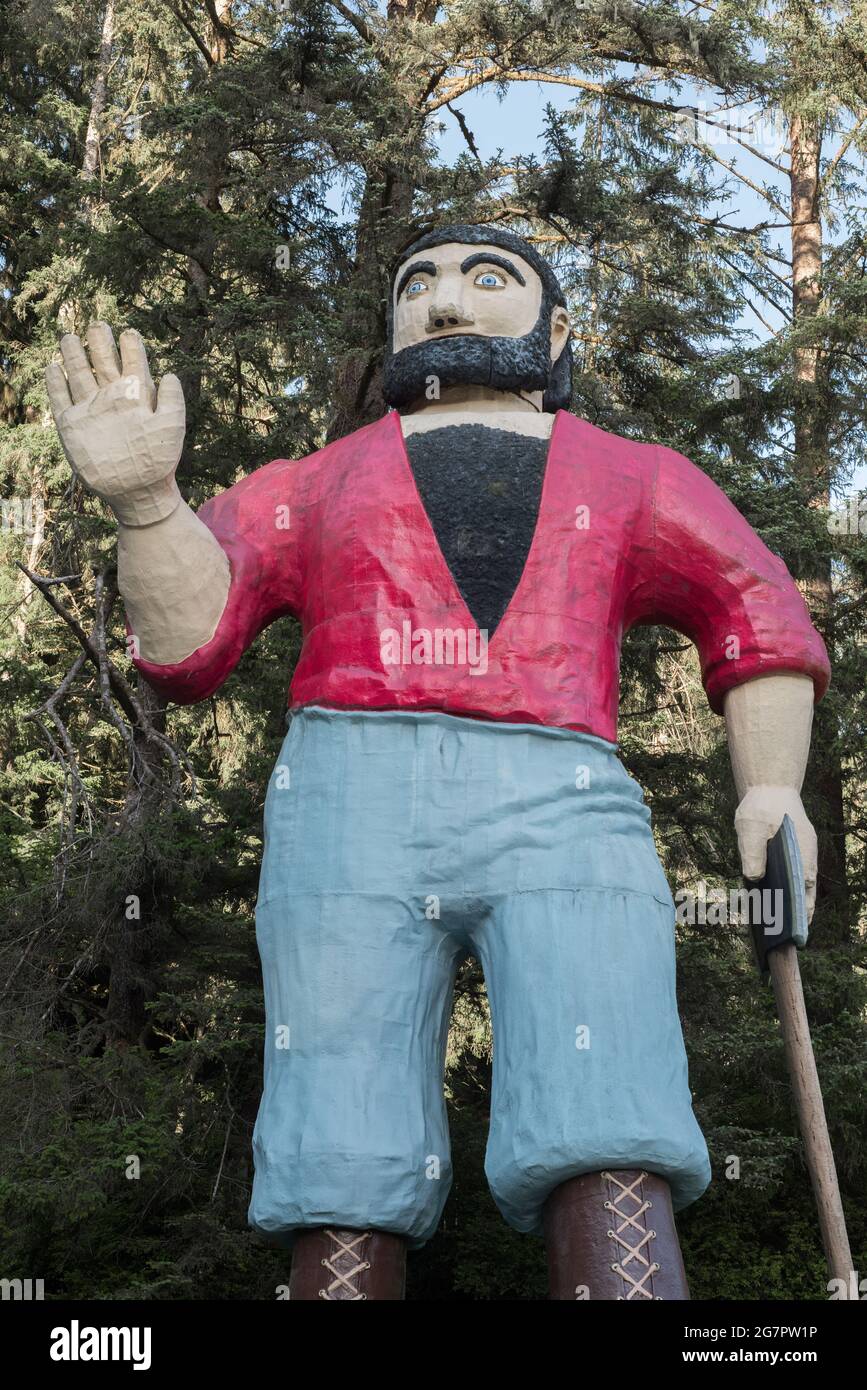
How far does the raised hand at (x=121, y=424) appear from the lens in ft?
11.0

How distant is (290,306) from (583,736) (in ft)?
14.6

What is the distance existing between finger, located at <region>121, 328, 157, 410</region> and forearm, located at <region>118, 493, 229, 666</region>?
0.81 ft

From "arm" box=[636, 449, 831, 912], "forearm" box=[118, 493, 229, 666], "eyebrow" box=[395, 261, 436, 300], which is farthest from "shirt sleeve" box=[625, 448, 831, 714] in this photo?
"forearm" box=[118, 493, 229, 666]

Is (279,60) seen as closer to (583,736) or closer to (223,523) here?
(223,523)

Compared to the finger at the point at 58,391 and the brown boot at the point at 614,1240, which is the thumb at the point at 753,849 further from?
the finger at the point at 58,391

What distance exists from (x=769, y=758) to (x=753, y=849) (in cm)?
22

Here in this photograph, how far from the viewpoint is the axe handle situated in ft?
10.9

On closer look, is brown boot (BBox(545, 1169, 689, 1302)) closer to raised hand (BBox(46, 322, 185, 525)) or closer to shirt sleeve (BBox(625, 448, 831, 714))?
shirt sleeve (BBox(625, 448, 831, 714))

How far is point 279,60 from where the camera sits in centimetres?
774

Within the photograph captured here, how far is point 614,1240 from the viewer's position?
117 inches

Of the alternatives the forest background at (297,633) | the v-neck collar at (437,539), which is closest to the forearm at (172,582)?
the v-neck collar at (437,539)

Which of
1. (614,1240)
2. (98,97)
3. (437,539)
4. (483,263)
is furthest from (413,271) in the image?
(98,97)

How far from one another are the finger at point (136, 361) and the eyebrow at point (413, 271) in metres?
0.83
